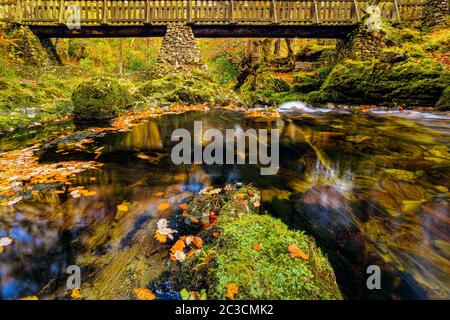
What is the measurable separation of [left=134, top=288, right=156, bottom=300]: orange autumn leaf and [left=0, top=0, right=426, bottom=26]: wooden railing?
13624 mm

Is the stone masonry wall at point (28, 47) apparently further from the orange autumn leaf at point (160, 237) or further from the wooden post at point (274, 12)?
the orange autumn leaf at point (160, 237)

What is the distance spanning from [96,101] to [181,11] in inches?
302

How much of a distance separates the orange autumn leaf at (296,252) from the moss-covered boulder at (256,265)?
0.02 metres

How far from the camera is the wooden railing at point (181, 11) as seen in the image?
13375 mm

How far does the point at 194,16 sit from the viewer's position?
1370 centimetres

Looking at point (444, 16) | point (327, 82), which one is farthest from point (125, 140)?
point (444, 16)

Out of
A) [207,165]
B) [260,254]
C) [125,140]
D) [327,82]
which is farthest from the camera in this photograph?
[327,82]

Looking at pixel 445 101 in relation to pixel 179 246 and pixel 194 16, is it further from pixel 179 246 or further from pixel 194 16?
pixel 194 16

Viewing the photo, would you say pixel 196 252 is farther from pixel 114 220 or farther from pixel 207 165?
pixel 207 165

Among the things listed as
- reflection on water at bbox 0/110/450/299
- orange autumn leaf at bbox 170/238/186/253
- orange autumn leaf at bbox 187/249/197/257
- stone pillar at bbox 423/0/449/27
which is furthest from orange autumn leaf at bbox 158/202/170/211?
stone pillar at bbox 423/0/449/27

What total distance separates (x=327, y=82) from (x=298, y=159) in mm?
9155

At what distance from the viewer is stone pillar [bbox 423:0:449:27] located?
13578mm

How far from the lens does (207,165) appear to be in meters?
4.91

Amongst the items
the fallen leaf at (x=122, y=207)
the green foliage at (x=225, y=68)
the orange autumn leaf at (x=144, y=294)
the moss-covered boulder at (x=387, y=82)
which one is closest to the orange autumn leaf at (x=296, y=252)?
the orange autumn leaf at (x=144, y=294)
